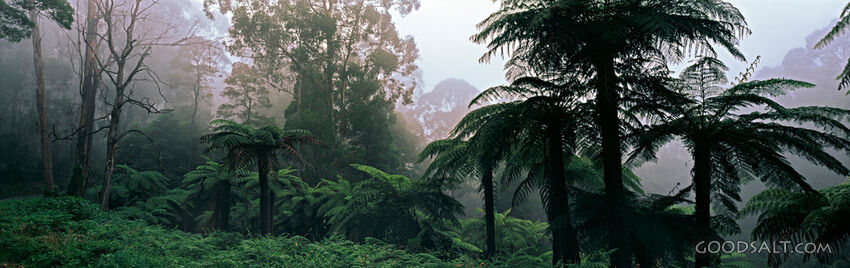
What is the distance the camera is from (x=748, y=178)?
5645 mm

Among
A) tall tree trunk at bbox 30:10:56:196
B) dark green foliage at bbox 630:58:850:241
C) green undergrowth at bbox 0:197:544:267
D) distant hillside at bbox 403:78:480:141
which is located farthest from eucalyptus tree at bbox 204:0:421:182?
distant hillside at bbox 403:78:480:141

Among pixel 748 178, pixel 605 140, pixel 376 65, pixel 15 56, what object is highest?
pixel 15 56

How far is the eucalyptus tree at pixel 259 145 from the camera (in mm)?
8805

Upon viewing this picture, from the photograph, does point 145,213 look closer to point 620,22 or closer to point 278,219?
point 278,219

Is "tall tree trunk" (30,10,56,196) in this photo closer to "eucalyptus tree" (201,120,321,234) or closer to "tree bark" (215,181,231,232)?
"tree bark" (215,181,231,232)

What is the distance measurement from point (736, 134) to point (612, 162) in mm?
1527

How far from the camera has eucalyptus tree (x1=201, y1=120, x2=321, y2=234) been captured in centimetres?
880

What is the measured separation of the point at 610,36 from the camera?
4.48m

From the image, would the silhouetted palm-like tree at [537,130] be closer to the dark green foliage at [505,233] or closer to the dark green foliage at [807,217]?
the dark green foliage at [807,217]

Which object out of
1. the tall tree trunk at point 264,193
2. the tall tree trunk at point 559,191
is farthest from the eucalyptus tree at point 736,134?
the tall tree trunk at point 264,193

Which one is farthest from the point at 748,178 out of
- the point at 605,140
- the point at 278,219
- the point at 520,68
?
the point at 278,219

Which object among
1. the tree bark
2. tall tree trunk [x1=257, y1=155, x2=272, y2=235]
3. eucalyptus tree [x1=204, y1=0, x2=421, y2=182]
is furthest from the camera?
eucalyptus tree [x1=204, y1=0, x2=421, y2=182]

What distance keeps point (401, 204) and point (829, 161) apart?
7.24 meters

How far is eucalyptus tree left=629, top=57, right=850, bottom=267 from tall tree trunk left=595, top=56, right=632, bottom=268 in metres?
0.69
